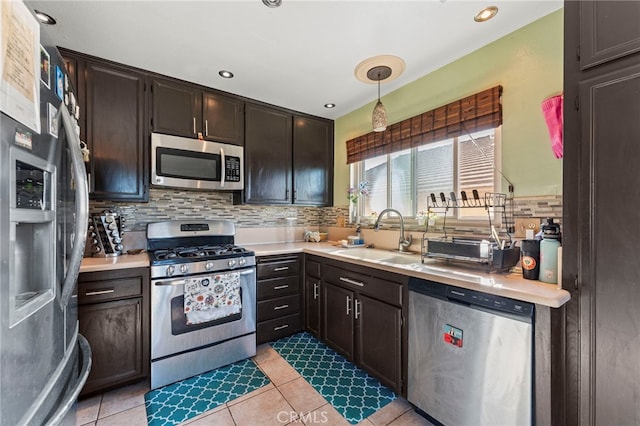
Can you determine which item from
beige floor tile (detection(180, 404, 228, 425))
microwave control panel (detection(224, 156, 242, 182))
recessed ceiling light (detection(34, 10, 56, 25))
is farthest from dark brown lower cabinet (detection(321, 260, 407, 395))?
recessed ceiling light (detection(34, 10, 56, 25))

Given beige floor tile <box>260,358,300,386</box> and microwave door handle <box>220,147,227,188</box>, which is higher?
Result: microwave door handle <box>220,147,227,188</box>

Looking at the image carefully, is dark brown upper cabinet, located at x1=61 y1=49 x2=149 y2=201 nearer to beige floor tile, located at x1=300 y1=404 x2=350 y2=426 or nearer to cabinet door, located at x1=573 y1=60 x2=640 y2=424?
beige floor tile, located at x1=300 y1=404 x2=350 y2=426

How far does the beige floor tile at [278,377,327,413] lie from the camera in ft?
5.65

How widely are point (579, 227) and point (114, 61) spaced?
3139mm

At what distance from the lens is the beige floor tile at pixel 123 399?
171cm

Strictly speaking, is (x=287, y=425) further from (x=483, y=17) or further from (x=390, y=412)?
(x=483, y=17)

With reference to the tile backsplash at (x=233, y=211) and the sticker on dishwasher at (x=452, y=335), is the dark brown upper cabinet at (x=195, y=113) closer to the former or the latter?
the tile backsplash at (x=233, y=211)

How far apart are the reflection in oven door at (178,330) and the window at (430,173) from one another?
5.26 feet

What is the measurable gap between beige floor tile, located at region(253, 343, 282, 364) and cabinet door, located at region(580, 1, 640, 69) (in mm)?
2699

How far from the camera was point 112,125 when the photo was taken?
211 centimetres

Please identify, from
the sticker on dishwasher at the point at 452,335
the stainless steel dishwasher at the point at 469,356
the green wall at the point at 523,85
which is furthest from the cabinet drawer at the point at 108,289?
the green wall at the point at 523,85

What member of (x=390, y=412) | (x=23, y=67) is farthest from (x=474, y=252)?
(x=23, y=67)

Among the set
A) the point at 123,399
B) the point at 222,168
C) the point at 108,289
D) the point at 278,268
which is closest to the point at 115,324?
the point at 108,289

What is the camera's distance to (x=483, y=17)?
5.25 ft
